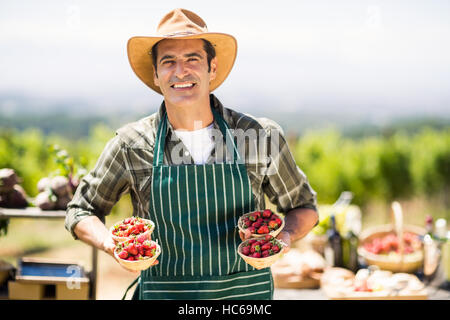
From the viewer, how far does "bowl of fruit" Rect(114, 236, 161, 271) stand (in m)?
1.66

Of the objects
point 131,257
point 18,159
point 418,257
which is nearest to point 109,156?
point 131,257

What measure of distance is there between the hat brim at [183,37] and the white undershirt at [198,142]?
32 centimetres

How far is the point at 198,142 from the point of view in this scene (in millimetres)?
2033

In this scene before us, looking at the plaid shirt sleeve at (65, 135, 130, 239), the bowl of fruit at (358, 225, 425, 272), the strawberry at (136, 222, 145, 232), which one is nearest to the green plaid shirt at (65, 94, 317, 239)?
the plaid shirt sleeve at (65, 135, 130, 239)

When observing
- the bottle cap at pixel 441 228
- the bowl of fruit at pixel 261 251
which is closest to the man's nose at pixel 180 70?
the bowl of fruit at pixel 261 251

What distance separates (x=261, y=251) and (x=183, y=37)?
2.97ft

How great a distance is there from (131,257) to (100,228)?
1.04ft

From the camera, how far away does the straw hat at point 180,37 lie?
192 centimetres

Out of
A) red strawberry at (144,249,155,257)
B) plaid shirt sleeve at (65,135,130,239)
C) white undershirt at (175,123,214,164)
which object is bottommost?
red strawberry at (144,249,155,257)

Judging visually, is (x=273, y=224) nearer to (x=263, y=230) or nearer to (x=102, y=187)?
(x=263, y=230)

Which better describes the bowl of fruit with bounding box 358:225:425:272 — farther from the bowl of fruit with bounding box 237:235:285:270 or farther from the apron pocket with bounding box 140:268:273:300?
the bowl of fruit with bounding box 237:235:285:270

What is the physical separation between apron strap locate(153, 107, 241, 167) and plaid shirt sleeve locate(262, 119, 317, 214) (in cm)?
16

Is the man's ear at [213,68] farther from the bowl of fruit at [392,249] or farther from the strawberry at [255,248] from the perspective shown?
the bowl of fruit at [392,249]

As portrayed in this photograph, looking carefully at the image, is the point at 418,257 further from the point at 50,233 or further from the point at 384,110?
the point at 384,110
